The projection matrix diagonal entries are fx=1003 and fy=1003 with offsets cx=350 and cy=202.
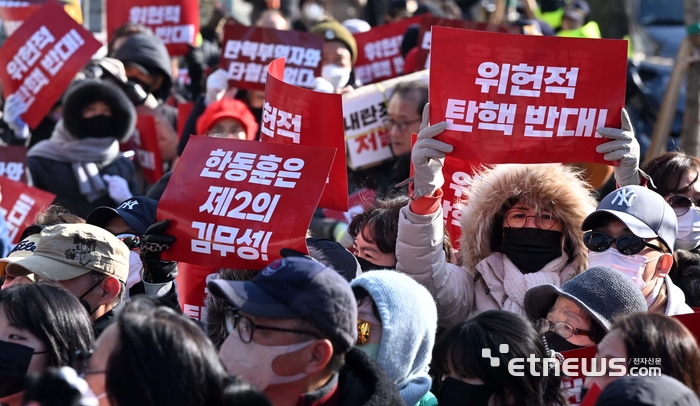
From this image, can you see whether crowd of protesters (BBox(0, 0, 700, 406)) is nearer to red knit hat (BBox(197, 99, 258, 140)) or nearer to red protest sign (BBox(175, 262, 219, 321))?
red protest sign (BBox(175, 262, 219, 321))

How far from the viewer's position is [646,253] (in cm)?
393

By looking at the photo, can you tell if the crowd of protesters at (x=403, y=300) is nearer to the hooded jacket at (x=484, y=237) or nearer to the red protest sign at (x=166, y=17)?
the hooded jacket at (x=484, y=237)

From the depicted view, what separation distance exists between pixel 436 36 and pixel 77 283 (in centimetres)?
182

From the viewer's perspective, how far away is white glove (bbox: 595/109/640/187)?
13.7 feet

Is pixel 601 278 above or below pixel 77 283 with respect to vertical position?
above

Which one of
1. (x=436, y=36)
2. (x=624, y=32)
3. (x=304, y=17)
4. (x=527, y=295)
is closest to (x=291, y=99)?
(x=436, y=36)

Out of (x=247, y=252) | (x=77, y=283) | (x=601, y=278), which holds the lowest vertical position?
(x=77, y=283)

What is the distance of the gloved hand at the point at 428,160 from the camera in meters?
4.07

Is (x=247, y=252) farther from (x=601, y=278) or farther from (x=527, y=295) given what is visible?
(x=601, y=278)

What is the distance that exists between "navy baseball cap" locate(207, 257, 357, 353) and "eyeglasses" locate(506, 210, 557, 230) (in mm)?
1612

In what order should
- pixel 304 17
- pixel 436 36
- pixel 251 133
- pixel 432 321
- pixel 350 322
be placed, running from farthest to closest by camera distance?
1. pixel 304 17
2. pixel 251 133
3. pixel 436 36
4. pixel 432 321
5. pixel 350 322

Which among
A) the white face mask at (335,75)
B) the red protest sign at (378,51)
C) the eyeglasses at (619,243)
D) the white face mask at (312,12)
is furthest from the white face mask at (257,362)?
the white face mask at (312,12)

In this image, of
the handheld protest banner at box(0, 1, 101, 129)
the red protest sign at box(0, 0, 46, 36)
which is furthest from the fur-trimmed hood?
the red protest sign at box(0, 0, 46, 36)

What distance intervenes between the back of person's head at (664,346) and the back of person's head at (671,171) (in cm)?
189
